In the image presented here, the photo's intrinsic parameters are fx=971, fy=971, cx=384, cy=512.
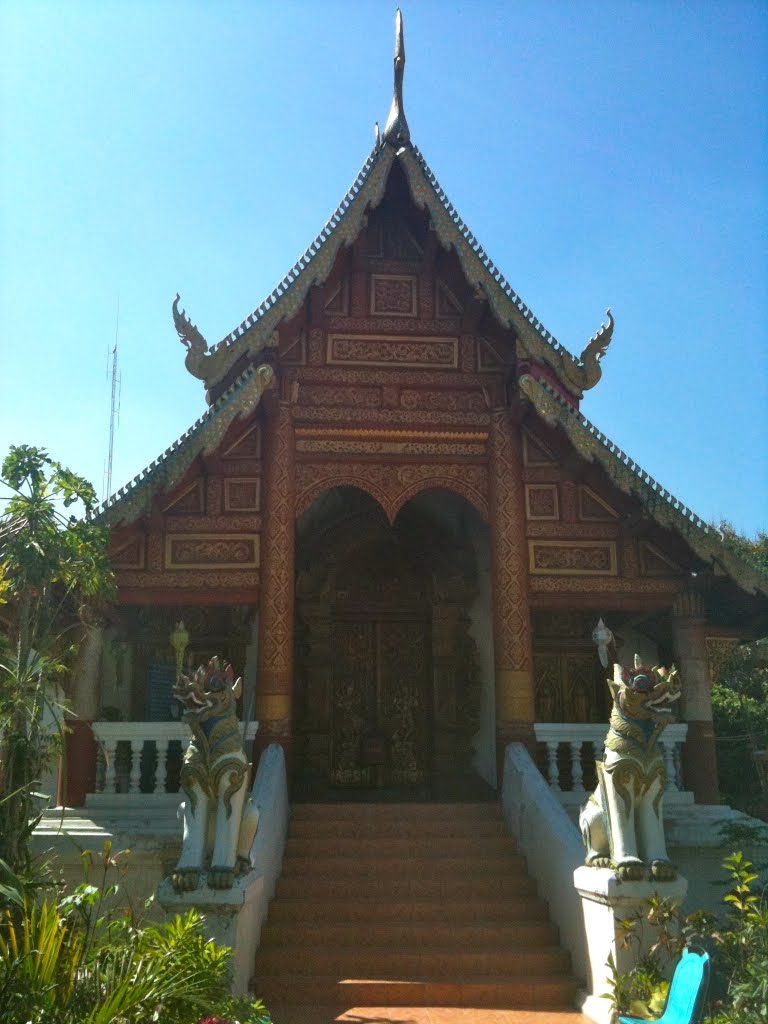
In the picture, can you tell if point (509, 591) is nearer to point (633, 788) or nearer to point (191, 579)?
point (191, 579)

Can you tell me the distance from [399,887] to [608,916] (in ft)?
6.11

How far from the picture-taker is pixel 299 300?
8.77 metres

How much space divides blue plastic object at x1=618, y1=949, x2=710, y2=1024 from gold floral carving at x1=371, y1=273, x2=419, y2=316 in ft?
21.0

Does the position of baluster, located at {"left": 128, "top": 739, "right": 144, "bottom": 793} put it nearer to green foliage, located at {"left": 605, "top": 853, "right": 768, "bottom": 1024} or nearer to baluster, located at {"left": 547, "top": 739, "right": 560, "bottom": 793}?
baluster, located at {"left": 547, "top": 739, "right": 560, "bottom": 793}

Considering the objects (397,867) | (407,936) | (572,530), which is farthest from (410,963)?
(572,530)

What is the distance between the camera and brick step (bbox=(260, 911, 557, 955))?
6.38 metres

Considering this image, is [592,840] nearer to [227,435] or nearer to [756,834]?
[756,834]

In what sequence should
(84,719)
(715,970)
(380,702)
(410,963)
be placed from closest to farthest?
(715,970)
(410,963)
(84,719)
(380,702)

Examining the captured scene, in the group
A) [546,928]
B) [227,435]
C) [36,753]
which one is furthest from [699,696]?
[36,753]

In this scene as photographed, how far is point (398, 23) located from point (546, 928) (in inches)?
331

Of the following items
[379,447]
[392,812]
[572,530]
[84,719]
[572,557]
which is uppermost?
[379,447]

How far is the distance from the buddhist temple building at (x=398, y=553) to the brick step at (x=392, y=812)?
50cm

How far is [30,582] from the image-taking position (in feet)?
20.2

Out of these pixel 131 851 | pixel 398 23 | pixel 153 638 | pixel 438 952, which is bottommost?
pixel 438 952
